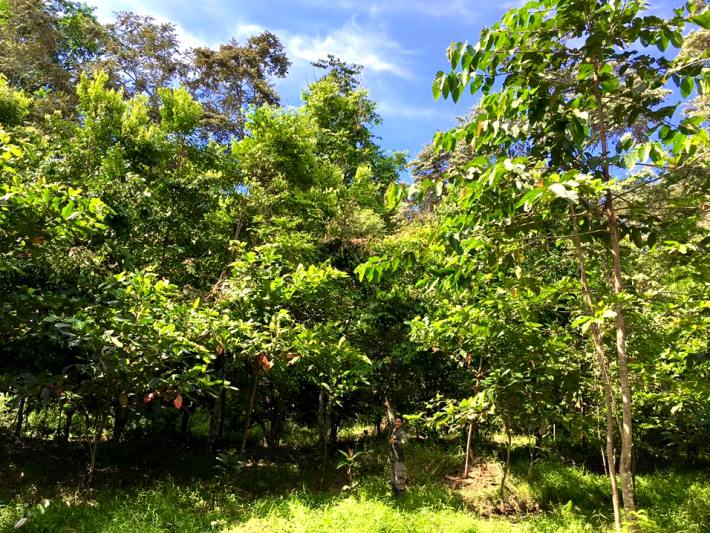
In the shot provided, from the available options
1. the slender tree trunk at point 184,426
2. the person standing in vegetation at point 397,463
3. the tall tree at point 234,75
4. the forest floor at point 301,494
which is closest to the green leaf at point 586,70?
the forest floor at point 301,494

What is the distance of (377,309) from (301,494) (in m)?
3.93

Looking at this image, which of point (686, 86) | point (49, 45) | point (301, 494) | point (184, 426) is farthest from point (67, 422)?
point (49, 45)

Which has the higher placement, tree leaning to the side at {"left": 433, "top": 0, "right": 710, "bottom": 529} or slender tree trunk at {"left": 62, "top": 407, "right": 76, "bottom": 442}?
tree leaning to the side at {"left": 433, "top": 0, "right": 710, "bottom": 529}

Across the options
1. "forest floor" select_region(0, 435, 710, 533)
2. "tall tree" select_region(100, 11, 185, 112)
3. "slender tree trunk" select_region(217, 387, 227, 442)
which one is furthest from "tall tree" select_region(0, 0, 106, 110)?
"forest floor" select_region(0, 435, 710, 533)

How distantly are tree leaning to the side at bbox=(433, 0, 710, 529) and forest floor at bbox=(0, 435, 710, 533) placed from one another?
4.57 metres

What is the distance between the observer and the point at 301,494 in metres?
7.44

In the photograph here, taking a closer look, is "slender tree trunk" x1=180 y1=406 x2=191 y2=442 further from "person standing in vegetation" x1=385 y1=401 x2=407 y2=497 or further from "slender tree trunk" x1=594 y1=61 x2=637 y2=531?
"slender tree trunk" x1=594 y1=61 x2=637 y2=531

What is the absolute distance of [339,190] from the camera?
11633mm

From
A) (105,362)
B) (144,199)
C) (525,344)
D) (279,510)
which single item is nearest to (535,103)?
(525,344)

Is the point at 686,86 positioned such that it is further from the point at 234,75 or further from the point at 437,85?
the point at 234,75

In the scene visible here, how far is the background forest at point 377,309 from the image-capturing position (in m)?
2.58

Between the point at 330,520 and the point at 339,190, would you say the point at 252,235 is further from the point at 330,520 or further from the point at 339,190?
the point at 330,520

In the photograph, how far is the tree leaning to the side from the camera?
234 cm

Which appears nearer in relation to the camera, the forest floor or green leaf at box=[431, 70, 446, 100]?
green leaf at box=[431, 70, 446, 100]
